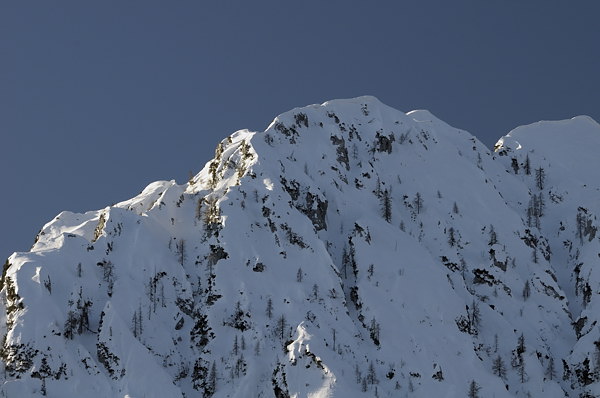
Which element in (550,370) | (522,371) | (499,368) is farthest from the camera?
(550,370)

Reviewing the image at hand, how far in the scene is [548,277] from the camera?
11944 cm

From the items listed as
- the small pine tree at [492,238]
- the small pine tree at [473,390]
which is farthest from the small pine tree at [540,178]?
the small pine tree at [473,390]

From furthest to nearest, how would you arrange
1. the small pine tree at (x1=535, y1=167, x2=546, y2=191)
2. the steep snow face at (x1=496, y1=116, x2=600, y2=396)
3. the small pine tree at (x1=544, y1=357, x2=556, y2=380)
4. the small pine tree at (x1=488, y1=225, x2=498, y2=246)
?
the small pine tree at (x1=535, y1=167, x2=546, y2=191), the small pine tree at (x1=488, y1=225, x2=498, y2=246), the steep snow face at (x1=496, y1=116, x2=600, y2=396), the small pine tree at (x1=544, y1=357, x2=556, y2=380)

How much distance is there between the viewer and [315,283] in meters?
107

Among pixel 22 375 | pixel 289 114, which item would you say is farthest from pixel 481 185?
pixel 22 375

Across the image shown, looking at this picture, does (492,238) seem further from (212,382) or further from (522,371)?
(212,382)

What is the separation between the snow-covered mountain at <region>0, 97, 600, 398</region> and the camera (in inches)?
3777

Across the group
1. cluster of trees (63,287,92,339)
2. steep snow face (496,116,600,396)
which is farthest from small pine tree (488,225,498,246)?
cluster of trees (63,287,92,339)

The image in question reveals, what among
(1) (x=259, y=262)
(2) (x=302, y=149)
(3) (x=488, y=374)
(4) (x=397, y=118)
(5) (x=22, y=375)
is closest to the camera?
(5) (x=22, y=375)

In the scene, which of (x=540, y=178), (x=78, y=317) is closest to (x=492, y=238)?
(x=540, y=178)

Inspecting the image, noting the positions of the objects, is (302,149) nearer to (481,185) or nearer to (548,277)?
(481,185)

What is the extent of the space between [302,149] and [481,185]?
28463 millimetres

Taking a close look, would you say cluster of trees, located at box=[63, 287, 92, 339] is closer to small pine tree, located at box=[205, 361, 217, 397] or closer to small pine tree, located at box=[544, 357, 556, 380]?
small pine tree, located at box=[205, 361, 217, 397]

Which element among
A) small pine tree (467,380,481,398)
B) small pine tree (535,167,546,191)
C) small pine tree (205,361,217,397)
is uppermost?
small pine tree (535,167,546,191)
